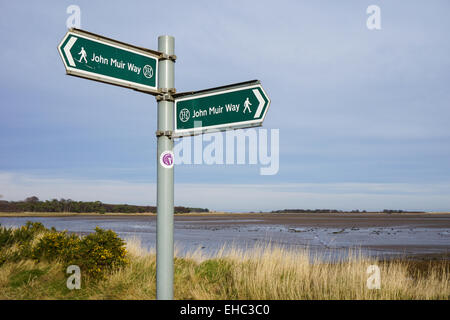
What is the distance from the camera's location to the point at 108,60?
4215 millimetres

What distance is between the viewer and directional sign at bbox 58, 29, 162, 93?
3959 millimetres

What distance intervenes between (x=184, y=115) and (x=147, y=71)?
0.64 meters

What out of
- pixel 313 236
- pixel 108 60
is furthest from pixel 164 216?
pixel 313 236

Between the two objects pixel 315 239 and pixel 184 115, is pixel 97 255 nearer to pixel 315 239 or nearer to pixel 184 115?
pixel 184 115

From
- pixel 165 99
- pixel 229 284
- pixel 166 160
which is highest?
pixel 165 99

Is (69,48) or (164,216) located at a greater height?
(69,48)

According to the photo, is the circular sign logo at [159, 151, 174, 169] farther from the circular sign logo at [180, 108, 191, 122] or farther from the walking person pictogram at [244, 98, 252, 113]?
the walking person pictogram at [244, 98, 252, 113]

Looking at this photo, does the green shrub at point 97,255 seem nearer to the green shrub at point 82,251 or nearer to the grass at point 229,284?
the green shrub at point 82,251

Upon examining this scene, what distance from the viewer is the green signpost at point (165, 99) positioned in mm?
4059

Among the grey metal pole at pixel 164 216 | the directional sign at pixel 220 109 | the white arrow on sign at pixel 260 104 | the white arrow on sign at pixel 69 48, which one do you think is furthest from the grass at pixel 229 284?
the white arrow on sign at pixel 69 48
